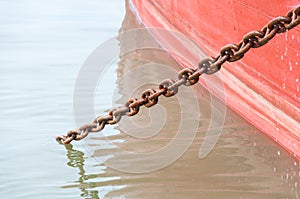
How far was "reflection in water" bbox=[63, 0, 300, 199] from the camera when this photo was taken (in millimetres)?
4341

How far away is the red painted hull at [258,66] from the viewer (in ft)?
14.2

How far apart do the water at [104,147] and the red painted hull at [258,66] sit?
0.22 metres

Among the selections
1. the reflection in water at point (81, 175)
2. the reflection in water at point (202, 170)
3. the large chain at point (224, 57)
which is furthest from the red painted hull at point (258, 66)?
the reflection in water at point (81, 175)

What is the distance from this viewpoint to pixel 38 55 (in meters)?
7.70

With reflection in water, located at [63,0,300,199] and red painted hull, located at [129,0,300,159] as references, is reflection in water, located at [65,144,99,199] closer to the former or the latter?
reflection in water, located at [63,0,300,199]

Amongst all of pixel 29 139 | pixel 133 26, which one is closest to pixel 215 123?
pixel 29 139

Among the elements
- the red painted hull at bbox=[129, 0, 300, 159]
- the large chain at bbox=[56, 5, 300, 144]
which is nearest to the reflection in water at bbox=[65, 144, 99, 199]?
the large chain at bbox=[56, 5, 300, 144]

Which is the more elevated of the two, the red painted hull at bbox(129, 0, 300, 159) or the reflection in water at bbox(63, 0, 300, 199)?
the red painted hull at bbox(129, 0, 300, 159)

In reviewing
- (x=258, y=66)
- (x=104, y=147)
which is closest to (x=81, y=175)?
(x=104, y=147)

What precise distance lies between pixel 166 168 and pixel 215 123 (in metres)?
1.00

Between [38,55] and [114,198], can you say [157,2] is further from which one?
[114,198]

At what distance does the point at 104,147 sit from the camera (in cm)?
516

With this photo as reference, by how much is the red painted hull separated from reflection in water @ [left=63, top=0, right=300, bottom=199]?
0.14 meters

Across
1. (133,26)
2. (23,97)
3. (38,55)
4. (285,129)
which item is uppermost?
(133,26)
